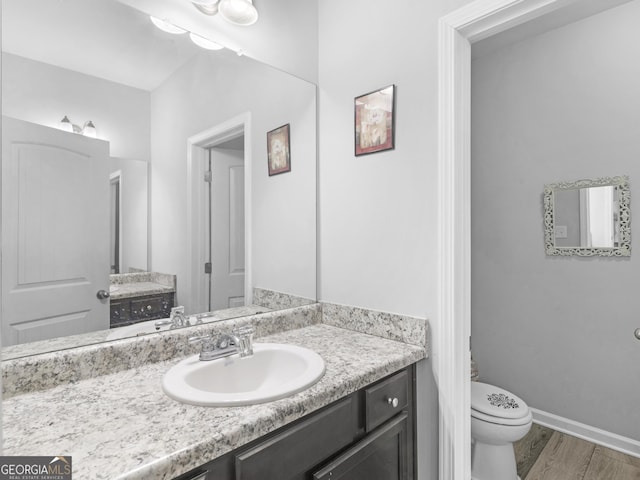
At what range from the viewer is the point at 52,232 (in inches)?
40.6

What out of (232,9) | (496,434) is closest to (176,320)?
(232,9)

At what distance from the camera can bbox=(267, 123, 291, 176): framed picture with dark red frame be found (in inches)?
65.8

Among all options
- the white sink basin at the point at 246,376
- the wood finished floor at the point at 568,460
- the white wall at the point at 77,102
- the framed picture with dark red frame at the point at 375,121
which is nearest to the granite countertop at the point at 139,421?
the white sink basin at the point at 246,376

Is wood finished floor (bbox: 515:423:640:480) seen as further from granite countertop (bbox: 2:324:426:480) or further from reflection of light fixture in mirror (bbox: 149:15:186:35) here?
reflection of light fixture in mirror (bbox: 149:15:186:35)

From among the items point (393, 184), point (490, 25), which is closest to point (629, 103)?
point (490, 25)

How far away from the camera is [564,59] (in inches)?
91.4

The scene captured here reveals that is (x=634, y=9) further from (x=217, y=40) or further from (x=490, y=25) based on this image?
(x=217, y=40)

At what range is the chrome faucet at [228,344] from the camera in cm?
119


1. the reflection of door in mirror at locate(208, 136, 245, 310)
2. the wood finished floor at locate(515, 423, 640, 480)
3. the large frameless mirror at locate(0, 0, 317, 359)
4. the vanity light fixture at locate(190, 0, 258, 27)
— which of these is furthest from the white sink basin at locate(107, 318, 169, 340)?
the wood finished floor at locate(515, 423, 640, 480)

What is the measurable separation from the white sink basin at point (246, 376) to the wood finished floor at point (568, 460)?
159cm

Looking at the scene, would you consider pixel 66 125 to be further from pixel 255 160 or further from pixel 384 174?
pixel 384 174

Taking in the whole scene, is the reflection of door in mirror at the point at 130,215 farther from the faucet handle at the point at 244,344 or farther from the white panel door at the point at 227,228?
the faucet handle at the point at 244,344

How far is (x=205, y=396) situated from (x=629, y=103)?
270 cm

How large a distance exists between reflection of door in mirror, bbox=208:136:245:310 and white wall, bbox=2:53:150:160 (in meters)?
0.30
